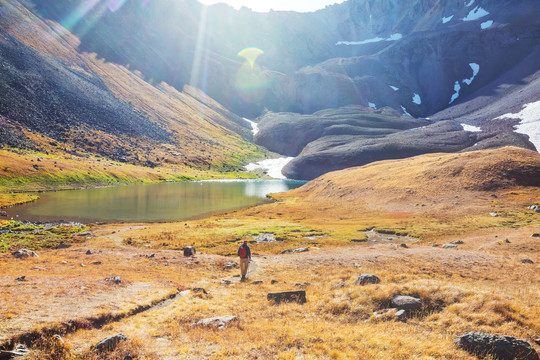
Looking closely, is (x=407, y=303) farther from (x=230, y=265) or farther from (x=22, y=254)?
(x=22, y=254)

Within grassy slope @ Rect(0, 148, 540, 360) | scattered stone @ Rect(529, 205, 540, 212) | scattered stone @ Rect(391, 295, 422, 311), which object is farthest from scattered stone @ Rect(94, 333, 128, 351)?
scattered stone @ Rect(529, 205, 540, 212)

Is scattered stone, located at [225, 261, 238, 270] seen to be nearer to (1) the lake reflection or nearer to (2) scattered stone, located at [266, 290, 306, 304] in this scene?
(2) scattered stone, located at [266, 290, 306, 304]

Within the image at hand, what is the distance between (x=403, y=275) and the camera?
1928cm

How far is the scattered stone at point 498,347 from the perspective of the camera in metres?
9.76

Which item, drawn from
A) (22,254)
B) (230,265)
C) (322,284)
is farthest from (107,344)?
(22,254)

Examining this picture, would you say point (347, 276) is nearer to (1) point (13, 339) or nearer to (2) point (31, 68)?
(1) point (13, 339)

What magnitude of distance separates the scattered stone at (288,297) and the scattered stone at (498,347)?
25.0 ft

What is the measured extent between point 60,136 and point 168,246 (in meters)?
137

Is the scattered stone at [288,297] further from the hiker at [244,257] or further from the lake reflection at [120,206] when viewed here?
the lake reflection at [120,206]

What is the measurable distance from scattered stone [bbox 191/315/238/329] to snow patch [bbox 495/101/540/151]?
668 feet

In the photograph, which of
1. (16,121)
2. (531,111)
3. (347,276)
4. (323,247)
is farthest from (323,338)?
(531,111)

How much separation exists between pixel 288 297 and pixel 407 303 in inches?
239

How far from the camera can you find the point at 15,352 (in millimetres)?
8969

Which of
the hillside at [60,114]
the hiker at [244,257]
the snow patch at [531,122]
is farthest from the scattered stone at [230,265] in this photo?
→ the snow patch at [531,122]
